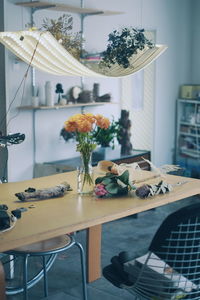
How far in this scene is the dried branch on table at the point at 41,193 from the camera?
3.15m

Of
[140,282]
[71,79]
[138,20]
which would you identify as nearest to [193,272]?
[140,282]

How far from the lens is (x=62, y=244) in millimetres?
3154

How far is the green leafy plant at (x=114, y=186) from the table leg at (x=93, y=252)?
611mm

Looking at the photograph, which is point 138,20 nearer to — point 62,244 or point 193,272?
point 62,244

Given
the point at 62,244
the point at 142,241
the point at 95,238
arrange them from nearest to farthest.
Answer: the point at 62,244 < the point at 95,238 < the point at 142,241

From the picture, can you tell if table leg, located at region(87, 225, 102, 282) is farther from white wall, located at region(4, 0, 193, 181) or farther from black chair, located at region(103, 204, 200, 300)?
white wall, located at region(4, 0, 193, 181)

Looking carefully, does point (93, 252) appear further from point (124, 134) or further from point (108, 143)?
point (124, 134)

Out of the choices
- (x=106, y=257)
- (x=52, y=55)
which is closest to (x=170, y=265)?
(x=52, y=55)

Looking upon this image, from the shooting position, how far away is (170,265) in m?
2.47

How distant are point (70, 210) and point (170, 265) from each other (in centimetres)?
73

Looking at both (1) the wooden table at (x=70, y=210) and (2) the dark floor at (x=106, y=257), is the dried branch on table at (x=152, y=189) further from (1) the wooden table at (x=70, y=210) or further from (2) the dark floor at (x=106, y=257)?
(2) the dark floor at (x=106, y=257)

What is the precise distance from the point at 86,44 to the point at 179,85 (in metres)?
2.03

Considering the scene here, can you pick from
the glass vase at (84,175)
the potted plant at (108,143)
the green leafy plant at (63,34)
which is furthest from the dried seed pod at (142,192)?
the potted plant at (108,143)

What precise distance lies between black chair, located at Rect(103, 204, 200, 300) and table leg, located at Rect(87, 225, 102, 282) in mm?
1105
